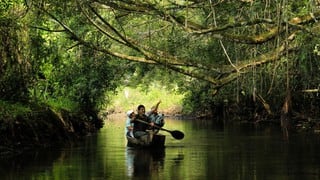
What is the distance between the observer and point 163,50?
72.8 ft

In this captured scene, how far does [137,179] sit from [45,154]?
5900mm

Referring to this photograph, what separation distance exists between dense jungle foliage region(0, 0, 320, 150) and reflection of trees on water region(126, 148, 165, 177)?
7.56 ft

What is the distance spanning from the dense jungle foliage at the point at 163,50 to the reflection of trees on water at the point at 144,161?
2304mm

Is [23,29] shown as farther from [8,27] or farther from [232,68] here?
[232,68]

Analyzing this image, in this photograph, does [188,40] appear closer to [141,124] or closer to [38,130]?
[141,124]

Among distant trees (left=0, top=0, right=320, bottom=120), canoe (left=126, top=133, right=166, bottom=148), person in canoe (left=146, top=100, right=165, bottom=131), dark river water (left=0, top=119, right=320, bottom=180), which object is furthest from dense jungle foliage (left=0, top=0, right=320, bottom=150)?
canoe (left=126, top=133, right=166, bottom=148)

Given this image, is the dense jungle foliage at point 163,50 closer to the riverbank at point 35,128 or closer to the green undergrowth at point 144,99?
the riverbank at point 35,128

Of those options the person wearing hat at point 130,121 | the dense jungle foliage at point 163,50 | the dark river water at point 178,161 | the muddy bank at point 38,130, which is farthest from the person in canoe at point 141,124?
the muddy bank at point 38,130

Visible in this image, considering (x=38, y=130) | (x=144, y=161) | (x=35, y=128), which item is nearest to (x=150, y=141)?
(x=38, y=130)

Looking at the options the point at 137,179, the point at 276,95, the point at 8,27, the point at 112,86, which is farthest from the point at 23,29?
the point at 276,95

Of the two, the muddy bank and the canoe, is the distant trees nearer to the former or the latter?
the muddy bank

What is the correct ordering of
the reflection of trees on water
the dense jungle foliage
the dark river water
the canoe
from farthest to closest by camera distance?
the canoe
the reflection of trees on water
the dense jungle foliage
the dark river water

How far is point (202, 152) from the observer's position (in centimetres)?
2016

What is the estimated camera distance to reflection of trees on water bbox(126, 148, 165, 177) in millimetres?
14914
